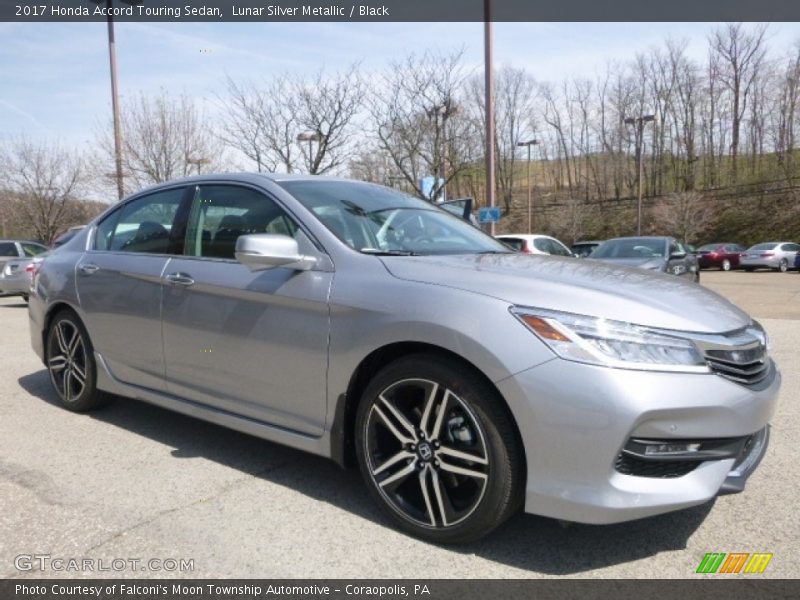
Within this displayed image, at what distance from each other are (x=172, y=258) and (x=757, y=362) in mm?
3057

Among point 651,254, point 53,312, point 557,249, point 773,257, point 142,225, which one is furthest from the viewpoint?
point 773,257

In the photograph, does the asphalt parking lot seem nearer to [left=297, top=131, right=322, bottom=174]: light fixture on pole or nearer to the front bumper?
the front bumper

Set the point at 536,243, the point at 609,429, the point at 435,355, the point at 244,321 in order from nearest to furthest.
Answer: the point at 609,429 < the point at 435,355 < the point at 244,321 < the point at 536,243

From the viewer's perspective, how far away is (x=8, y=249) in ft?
52.7

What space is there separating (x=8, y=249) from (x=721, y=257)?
30.0m

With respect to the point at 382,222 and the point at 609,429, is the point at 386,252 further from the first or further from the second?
the point at 609,429

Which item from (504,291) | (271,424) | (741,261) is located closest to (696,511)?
(504,291)

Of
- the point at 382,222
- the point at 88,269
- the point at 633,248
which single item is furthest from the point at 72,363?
the point at 633,248

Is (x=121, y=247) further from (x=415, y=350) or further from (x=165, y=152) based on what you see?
(x=165, y=152)

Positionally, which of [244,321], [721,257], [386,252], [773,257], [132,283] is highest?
[386,252]

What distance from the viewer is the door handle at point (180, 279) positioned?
3.51m

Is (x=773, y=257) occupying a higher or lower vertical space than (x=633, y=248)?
lower

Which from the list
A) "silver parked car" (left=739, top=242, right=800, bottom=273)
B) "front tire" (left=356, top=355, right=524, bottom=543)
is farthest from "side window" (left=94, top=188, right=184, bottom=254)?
"silver parked car" (left=739, top=242, right=800, bottom=273)

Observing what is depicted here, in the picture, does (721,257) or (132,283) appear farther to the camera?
(721,257)
